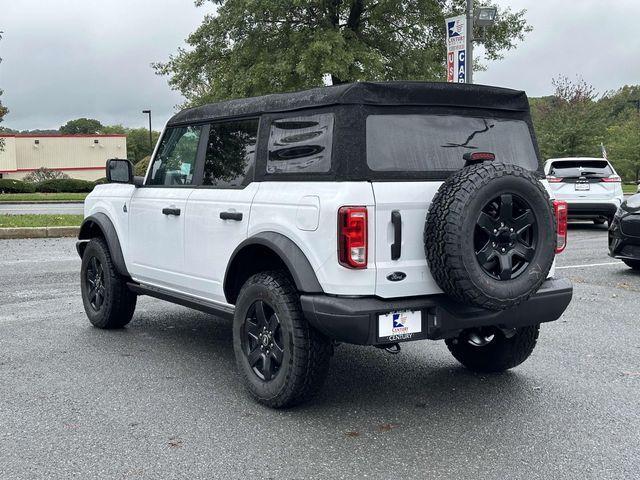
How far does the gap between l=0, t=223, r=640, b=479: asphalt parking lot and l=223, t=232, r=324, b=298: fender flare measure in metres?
0.82

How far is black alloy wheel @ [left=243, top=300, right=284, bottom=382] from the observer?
4.26 m

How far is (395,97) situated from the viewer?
410 centimetres

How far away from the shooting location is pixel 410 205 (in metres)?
3.88

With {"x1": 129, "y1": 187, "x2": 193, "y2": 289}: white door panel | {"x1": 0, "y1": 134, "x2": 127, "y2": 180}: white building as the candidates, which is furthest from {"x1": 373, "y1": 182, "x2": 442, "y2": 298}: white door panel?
{"x1": 0, "y1": 134, "x2": 127, "y2": 180}: white building

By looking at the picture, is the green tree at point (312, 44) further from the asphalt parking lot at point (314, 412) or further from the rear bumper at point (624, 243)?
the asphalt parking lot at point (314, 412)

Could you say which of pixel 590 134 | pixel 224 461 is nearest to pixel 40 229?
pixel 224 461

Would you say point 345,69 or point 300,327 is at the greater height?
point 345,69

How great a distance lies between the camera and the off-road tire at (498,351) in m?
4.84

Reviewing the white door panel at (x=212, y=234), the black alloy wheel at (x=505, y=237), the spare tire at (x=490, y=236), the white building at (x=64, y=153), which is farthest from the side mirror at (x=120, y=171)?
the white building at (x=64, y=153)

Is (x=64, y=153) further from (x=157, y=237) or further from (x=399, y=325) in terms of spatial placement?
(x=399, y=325)

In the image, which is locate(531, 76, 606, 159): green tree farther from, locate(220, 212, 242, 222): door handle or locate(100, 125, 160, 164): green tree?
locate(100, 125, 160, 164): green tree

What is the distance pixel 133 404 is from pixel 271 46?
2133 cm

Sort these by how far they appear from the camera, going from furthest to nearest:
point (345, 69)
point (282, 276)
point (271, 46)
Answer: point (271, 46) < point (345, 69) < point (282, 276)

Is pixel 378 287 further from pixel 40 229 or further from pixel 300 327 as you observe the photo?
pixel 40 229
